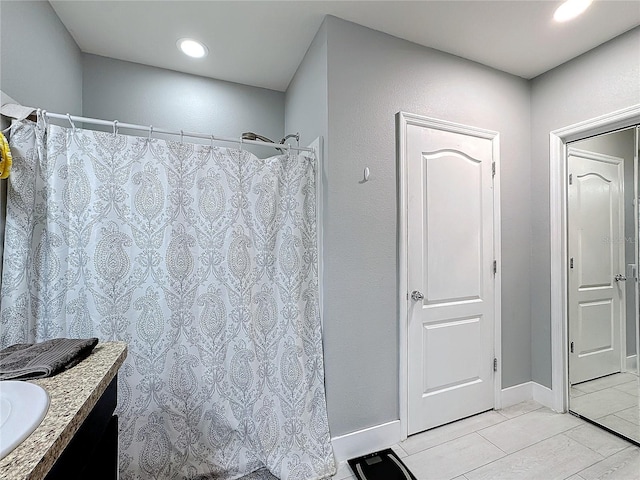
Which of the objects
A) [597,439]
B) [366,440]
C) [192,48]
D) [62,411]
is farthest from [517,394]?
[192,48]

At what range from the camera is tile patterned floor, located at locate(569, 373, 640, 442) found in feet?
6.02

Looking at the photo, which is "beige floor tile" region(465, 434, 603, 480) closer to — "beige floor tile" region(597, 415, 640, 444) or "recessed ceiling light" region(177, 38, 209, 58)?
"beige floor tile" region(597, 415, 640, 444)

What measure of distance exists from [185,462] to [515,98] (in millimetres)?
3327

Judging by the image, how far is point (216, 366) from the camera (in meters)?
1.59

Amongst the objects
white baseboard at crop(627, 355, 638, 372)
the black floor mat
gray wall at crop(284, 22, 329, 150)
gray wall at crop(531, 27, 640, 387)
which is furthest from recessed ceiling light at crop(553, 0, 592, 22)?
the black floor mat

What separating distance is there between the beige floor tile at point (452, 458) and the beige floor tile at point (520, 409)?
0.43 meters

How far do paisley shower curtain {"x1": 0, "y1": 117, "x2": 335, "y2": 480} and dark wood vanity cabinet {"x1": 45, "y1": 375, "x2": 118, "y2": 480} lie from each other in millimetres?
506

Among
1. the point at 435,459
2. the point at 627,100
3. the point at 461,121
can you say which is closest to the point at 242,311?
the point at 435,459

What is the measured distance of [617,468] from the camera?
1.60 m

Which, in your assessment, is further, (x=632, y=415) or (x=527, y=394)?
(x=527, y=394)

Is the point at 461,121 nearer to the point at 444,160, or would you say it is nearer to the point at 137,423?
the point at 444,160

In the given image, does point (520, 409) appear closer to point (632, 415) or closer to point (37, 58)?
point (632, 415)

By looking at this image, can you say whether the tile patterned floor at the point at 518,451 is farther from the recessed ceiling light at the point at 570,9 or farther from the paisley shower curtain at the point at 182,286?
the recessed ceiling light at the point at 570,9

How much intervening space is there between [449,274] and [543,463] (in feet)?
3.80
